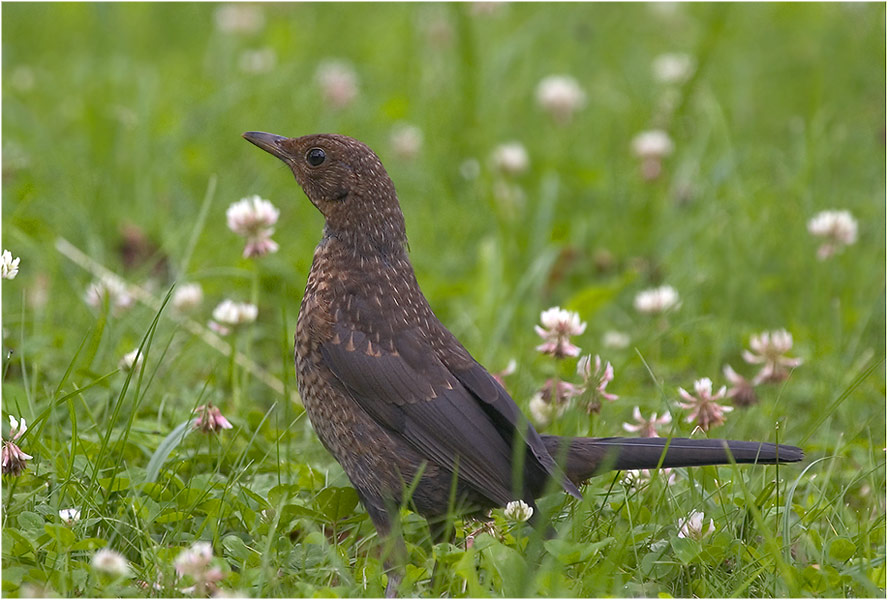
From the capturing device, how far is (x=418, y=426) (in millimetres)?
3713

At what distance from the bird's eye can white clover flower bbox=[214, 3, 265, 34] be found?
16.1ft

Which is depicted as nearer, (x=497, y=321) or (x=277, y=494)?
(x=277, y=494)

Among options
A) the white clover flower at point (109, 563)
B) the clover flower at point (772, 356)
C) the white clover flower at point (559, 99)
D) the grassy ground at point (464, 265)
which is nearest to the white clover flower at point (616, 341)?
the grassy ground at point (464, 265)

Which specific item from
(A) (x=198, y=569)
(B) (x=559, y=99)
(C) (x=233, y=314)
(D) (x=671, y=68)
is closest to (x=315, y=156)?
(C) (x=233, y=314)

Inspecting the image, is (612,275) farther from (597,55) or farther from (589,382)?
(597,55)

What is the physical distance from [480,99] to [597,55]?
2.26 meters

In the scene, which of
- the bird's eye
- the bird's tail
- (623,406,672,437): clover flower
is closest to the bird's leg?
the bird's tail

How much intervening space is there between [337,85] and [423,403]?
188 inches

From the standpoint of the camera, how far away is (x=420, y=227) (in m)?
7.02

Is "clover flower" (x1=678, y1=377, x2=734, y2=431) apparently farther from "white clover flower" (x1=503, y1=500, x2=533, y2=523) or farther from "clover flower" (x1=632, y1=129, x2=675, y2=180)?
"clover flower" (x1=632, y1=129, x2=675, y2=180)

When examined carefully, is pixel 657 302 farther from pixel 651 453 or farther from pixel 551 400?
pixel 651 453

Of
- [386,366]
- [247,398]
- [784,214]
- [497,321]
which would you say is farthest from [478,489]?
[784,214]

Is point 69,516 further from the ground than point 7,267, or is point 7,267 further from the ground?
point 7,267

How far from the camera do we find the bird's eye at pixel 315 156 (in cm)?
428
